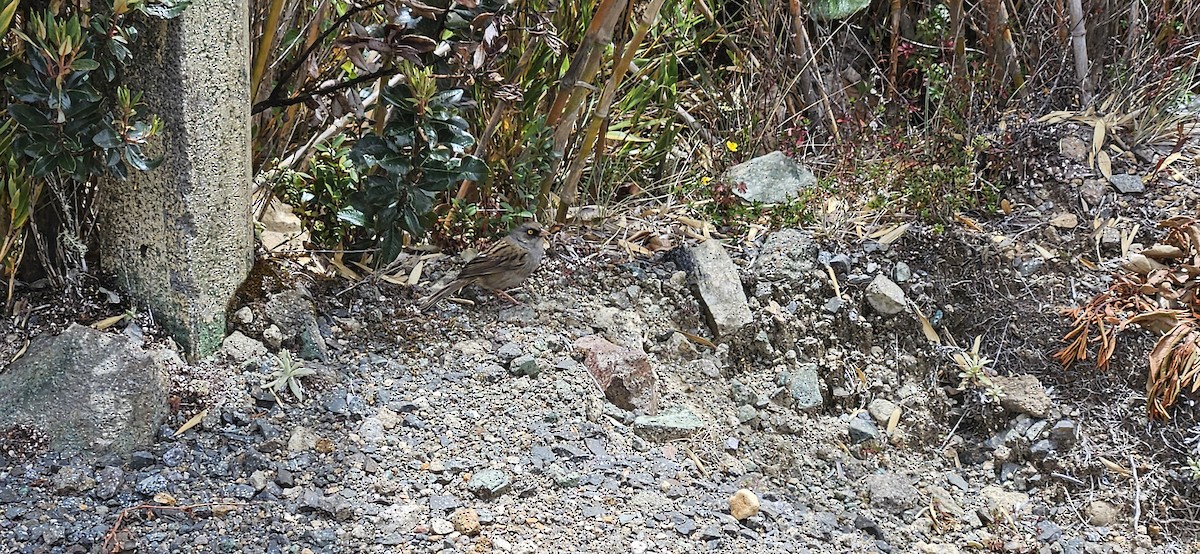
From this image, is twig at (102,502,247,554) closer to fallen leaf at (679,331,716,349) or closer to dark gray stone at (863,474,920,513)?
fallen leaf at (679,331,716,349)

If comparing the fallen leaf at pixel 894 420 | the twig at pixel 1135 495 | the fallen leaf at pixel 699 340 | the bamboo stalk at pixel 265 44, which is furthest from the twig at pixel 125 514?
the twig at pixel 1135 495

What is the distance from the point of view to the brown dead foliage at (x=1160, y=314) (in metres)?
3.24

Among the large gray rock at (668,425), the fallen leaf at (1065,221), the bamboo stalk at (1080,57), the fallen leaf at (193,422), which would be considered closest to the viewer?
the fallen leaf at (193,422)

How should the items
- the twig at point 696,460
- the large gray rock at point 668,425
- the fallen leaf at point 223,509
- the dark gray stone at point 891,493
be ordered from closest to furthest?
the fallen leaf at point 223,509 < the twig at point 696,460 < the large gray rock at point 668,425 < the dark gray stone at point 891,493

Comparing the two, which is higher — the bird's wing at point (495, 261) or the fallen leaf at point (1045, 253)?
the bird's wing at point (495, 261)

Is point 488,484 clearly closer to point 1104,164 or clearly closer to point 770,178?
point 770,178

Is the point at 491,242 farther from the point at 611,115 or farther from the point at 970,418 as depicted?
the point at 970,418

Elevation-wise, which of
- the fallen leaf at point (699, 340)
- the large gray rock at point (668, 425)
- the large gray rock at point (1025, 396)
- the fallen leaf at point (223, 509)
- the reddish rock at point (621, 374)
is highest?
the fallen leaf at point (223, 509)

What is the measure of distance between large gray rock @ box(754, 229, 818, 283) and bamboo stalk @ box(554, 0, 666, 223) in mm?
730

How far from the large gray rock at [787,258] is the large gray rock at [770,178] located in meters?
0.26

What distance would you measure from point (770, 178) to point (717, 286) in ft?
2.72

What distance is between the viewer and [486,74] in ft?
9.78

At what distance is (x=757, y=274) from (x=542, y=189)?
0.84m

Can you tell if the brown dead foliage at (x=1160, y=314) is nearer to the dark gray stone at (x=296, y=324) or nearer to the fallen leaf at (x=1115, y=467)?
the fallen leaf at (x=1115, y=467)
